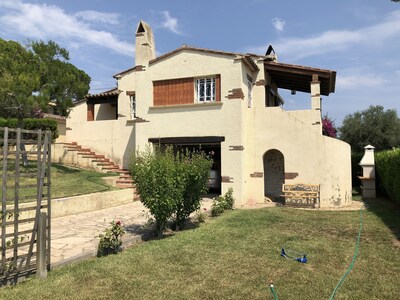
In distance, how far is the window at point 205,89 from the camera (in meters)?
15.4

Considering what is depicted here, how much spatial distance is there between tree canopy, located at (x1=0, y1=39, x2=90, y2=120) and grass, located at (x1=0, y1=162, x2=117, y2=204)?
2997 millimetres

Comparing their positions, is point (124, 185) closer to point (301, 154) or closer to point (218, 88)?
point (218, 88)

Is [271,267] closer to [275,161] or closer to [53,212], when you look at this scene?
[53,212]

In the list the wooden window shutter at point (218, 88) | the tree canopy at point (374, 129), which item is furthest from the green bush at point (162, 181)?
the tree canopy at point (374, 129)

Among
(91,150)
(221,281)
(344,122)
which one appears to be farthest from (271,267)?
(344,122)

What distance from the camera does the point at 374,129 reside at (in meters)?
31.3

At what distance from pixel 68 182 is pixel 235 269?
34.5ft

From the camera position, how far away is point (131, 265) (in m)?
6.27

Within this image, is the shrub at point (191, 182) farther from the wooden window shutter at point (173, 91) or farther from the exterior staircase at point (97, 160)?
the exterior staircase at point (97, 160)

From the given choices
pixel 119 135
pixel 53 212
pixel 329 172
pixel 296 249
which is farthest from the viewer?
pixel 119 135

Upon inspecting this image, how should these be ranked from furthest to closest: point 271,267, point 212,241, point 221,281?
point 212,241, point 271,267, point 221,281

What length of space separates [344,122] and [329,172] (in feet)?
69.2

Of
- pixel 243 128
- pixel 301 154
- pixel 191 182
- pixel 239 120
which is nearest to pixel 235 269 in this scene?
pixel 191 182

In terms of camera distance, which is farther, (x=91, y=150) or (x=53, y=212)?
(x=91, y=150)
